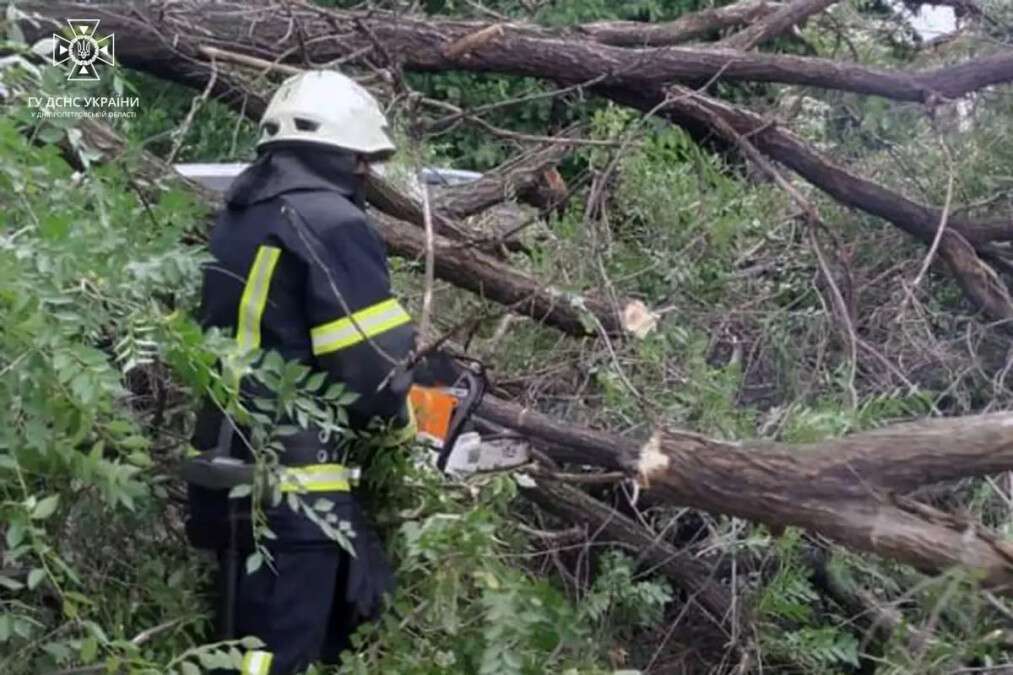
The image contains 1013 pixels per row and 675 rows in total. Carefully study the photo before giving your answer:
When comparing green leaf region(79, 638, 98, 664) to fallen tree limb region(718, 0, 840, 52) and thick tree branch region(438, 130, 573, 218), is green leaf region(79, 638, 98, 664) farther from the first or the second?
fallen tree limb region(718, 0, 840, 52)

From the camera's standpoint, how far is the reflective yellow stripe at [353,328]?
303 cm

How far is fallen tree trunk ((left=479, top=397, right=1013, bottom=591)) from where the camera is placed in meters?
3.04

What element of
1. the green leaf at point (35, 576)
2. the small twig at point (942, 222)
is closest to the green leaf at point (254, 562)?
the green leaf at point (35, 576)

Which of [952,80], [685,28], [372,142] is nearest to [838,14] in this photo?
[685,28]

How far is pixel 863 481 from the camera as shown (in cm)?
310

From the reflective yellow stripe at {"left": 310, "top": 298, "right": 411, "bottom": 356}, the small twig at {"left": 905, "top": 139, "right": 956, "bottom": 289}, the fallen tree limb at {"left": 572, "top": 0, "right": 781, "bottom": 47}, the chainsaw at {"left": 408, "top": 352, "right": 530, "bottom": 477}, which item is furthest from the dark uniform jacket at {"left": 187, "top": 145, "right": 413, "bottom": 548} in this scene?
the fallen tree limb at {"left": 572, "top": 0, "right": 781, "bottom": 47}

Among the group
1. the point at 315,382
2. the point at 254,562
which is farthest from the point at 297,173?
the point at 254,562

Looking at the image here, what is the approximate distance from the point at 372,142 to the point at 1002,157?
7.52ft

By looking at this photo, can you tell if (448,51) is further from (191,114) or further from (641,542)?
(641,542)

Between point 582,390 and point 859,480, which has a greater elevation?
point 859,480

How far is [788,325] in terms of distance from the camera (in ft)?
14.6

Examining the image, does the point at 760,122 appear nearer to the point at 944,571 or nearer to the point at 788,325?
the point at 788,325

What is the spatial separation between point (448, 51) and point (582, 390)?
120cm

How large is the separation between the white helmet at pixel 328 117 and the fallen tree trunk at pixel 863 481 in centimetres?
88
